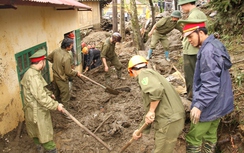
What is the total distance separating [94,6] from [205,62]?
2247 cm

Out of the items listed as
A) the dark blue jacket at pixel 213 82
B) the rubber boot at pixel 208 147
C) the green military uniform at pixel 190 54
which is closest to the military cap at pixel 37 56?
the dark blue jacket at pixel 213 82

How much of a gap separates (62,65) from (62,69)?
13cm

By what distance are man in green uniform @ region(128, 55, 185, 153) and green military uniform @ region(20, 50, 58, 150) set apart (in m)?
1.63

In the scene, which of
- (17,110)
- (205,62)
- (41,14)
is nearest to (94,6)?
(41,14)

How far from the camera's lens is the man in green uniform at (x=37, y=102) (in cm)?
362

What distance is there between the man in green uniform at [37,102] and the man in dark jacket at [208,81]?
2.38 meters

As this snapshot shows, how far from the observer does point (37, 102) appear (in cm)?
371

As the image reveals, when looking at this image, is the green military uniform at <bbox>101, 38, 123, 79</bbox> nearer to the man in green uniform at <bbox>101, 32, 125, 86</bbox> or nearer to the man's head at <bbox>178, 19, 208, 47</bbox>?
the man in green uniform at <bbox>101, 32, 125, 86</bbox>

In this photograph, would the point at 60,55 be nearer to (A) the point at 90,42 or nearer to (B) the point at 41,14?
(B) the point at 41,14

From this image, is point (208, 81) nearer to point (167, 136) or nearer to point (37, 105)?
point (167, 136)

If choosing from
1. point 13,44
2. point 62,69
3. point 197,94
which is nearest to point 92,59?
point 62,69

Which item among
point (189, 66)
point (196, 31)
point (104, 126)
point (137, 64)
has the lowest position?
point (104, 126)

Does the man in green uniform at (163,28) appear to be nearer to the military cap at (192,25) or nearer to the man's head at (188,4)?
the man's head at (188,4)

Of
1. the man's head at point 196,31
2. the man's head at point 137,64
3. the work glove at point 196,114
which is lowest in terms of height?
the work glove at point 196,114
